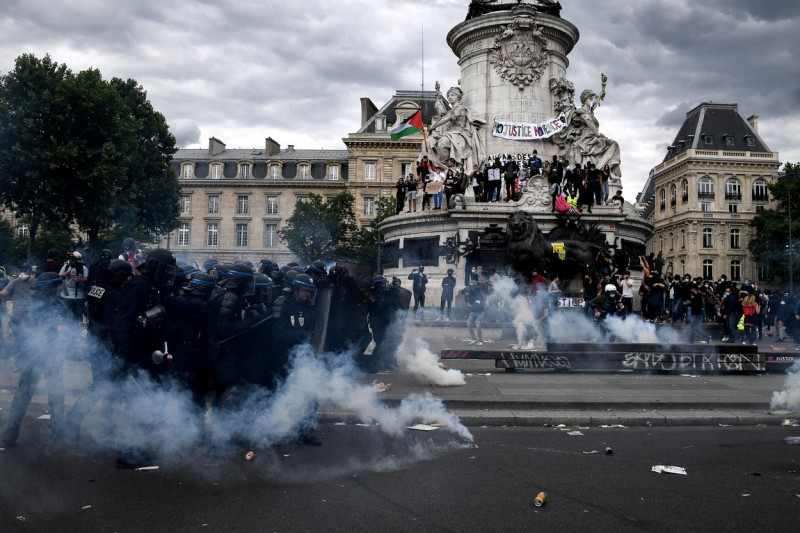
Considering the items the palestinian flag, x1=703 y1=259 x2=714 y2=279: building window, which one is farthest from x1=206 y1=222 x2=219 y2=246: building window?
x1=703 y1=259 x2=714 y2=279: building window

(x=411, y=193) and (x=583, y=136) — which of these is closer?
(x=583, y=136)

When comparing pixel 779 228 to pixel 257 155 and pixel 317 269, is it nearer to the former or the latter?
pixel 257 155

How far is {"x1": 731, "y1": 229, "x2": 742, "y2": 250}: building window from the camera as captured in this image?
75.1m

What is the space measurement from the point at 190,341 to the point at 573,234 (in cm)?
2087

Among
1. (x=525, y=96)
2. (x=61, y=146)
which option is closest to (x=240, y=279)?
(x=525, y=96)

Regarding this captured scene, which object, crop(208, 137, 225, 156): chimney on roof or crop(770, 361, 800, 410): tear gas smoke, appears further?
crop(208, 137, 225, 156): chimney on roof

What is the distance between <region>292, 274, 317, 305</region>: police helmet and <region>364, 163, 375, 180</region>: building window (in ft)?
193

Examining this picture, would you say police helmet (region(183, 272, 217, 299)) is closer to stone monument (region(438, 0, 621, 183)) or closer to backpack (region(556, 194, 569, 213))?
backpack (region(556, 194, 569, 213))

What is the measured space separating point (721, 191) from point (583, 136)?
52597 millimetres

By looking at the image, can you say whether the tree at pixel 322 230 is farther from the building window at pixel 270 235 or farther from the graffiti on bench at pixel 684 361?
the graffiti on bench at pixel 684 361

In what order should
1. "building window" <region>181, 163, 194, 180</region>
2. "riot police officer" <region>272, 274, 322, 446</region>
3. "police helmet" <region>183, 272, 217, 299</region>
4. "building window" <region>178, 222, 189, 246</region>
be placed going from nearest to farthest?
"police helmet" <region>183, 272, 217, 299</region>, "riot police officer" <region>272, 274, 322, 446</region>, "building window" <region>178, 222, 189, 246</region>, "building window" <region>181, 163, 194, 180</region>

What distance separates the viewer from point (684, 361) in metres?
12.8

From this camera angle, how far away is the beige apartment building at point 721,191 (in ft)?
243

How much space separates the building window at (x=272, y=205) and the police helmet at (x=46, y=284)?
64868mm
